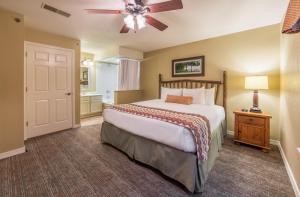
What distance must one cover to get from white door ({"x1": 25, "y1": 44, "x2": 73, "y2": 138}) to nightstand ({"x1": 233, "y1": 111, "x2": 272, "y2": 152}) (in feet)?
13.7

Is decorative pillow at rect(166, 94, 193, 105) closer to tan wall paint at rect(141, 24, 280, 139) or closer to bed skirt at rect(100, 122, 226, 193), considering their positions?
tan wall paint at rect(141, 24, 280, 139)

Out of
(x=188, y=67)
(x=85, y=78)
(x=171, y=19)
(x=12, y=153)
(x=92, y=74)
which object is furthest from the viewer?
(x=92, y=74)

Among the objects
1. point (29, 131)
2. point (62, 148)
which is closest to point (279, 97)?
point (62, 148)

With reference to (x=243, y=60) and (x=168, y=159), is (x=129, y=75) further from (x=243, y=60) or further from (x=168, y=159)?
(x=168, y=159)

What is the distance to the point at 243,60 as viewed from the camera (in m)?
3.38

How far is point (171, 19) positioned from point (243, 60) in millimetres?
1910

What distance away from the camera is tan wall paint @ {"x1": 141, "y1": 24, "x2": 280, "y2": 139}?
9.95 feet

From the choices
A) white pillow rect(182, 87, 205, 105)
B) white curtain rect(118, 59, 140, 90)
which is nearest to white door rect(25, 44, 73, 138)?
white curtain rect(118, 59, 140, 90)

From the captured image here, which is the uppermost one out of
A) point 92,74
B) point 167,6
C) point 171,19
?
point 171,19

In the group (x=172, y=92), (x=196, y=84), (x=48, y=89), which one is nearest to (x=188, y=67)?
(x=196, y=84)

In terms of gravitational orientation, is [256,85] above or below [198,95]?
above

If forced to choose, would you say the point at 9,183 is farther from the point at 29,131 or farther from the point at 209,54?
the point at 209,54

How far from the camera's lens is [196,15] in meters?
2.63

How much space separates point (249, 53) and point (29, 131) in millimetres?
5243
